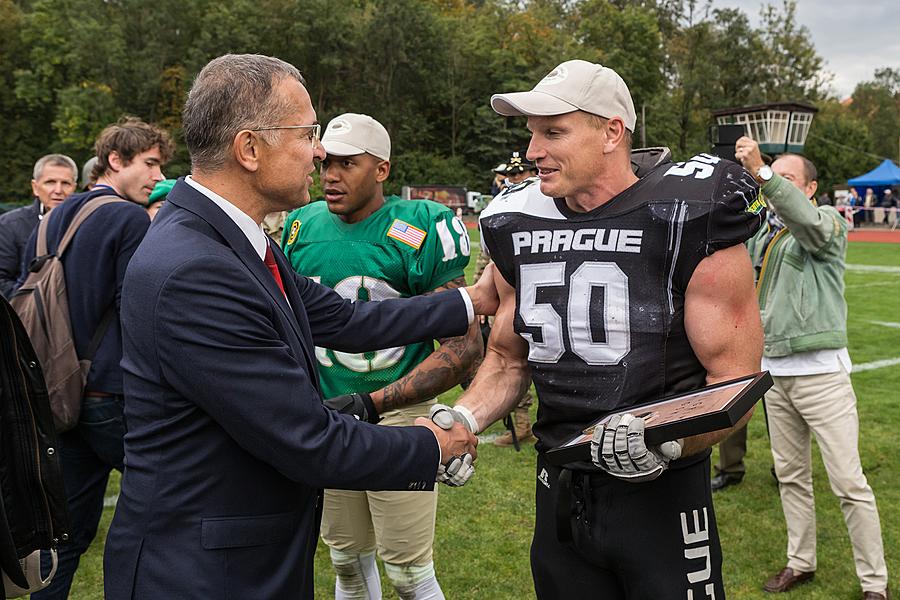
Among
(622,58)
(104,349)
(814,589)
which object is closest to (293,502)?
(104,349)

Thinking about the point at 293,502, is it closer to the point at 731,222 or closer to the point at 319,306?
the point at 319,306

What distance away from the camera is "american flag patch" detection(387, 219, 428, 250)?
137 inches

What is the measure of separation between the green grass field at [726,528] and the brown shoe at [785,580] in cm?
4

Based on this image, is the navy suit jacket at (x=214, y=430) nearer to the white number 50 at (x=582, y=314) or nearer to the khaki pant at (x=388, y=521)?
the white number 50 at (x=582, y=314)

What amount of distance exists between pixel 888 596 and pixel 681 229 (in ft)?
9.52

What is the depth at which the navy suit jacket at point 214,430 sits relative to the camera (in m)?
1.94

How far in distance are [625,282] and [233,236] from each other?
3.85ft

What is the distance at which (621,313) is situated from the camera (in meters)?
2.46

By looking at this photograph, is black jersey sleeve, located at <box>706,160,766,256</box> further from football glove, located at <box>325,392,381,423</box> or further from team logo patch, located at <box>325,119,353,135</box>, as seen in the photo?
team logo patch, located at <box>325,119,353,135</box>

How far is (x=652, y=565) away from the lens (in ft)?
8.00

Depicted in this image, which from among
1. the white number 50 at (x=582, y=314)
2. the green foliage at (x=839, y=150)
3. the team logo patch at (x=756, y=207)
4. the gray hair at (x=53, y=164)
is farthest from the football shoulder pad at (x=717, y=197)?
the green foliage at (x=839, y=150)

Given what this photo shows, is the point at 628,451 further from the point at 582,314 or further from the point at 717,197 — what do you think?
the point at 717,197

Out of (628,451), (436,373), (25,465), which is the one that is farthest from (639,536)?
(25,465)

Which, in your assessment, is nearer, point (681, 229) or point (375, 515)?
point (681, 229)
